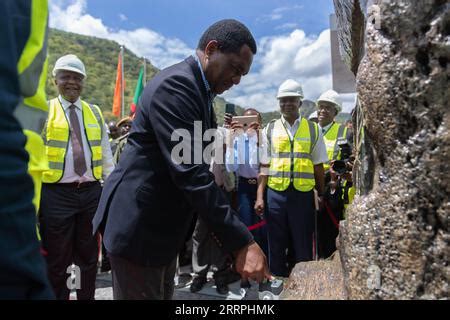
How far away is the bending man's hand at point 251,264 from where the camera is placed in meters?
1.43

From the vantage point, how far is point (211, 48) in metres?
1.81

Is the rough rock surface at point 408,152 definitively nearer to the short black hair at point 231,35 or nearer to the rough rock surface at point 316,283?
the rough rock surface at point 316,283

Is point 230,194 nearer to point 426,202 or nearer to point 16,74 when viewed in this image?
point 426,202

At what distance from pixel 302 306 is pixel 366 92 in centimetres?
71

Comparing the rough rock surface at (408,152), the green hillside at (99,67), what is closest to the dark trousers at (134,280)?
the rough rock surface at (408,152)

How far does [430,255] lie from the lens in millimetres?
1062

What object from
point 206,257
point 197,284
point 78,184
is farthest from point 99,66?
point 78,184

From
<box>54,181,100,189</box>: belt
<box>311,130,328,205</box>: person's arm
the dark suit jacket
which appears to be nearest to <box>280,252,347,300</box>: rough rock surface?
the dark suit jacket

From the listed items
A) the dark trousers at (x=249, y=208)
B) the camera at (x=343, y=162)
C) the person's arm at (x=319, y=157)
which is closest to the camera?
the camera at (x=343, y=162)

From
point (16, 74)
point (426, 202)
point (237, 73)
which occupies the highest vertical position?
point (237, 73)

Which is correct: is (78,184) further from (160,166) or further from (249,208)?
(249,208)

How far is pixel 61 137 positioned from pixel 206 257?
2.18 meters

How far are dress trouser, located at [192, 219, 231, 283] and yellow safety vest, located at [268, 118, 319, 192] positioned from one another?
3.49ft

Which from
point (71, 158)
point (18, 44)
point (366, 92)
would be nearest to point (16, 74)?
point (18, 44)
